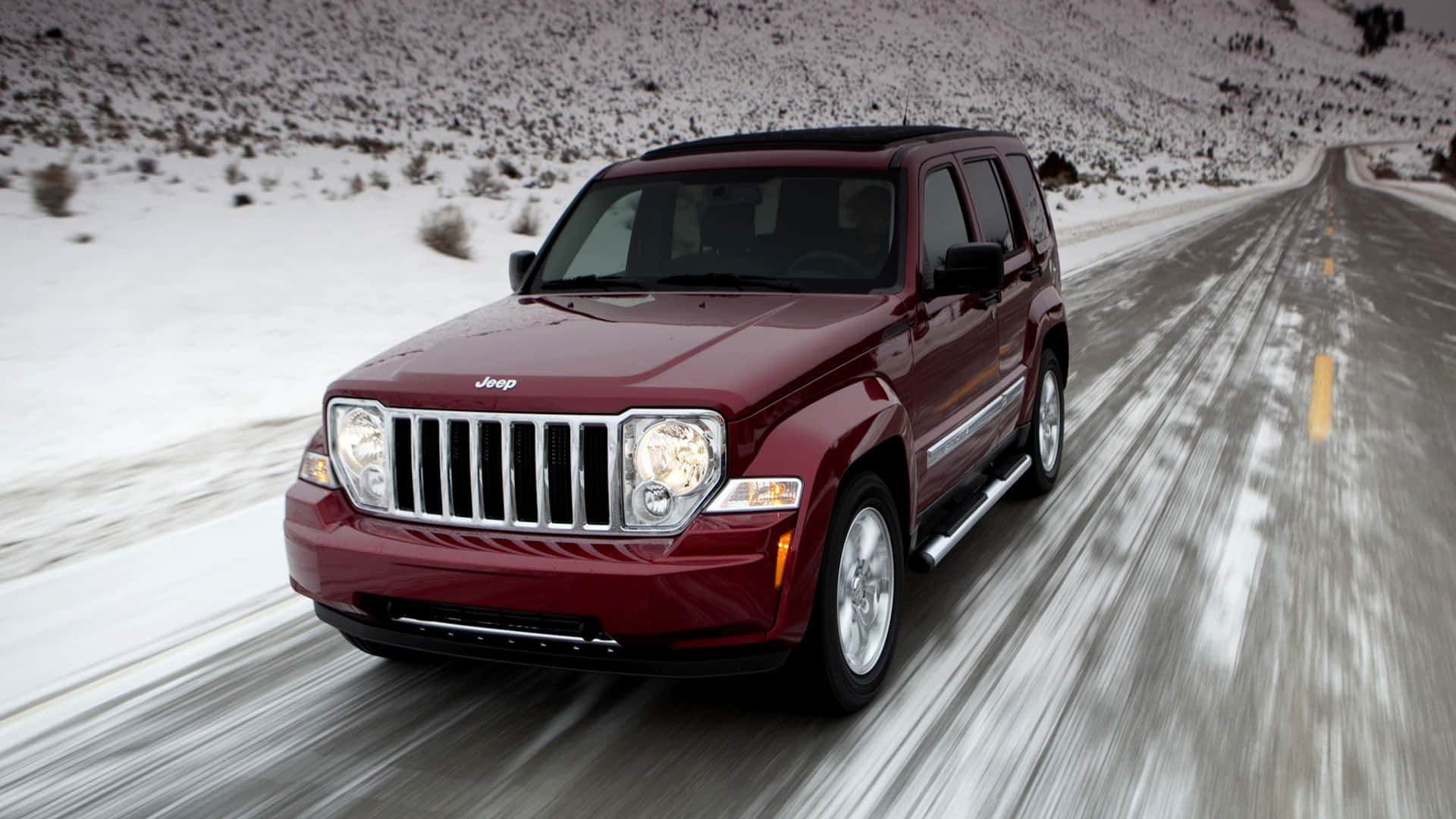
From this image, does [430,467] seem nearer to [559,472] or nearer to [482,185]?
[559,472]

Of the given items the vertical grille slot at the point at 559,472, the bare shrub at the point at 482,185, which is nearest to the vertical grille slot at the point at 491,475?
the vertical grille slot at the point at 559,472

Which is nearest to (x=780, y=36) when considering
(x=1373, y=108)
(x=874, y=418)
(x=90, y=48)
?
(x=90, y=48)

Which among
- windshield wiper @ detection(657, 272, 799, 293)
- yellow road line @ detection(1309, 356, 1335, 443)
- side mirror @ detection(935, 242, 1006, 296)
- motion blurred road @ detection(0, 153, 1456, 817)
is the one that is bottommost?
motion blurred road @ detection(0, 153, 1456, 817)

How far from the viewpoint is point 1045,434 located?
6.47 metres

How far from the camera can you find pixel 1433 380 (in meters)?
9.39

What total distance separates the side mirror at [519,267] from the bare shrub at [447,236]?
30.9 feet

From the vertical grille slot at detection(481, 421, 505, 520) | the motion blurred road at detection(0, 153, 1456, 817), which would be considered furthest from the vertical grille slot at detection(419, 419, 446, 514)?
the motion blurred road at detection(0, 153, 1456, 817)

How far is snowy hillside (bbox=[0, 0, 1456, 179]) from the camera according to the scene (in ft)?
108

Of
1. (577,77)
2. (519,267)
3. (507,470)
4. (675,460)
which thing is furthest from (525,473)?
(577,77)

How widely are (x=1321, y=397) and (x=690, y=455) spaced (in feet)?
22.5

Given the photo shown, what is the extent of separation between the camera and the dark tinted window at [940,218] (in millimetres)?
4902

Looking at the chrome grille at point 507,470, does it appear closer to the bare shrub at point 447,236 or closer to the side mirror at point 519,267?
the side mirror at point 519,267

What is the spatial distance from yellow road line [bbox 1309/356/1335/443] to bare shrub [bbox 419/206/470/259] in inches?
365

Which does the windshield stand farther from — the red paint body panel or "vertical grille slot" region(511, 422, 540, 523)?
"vertical grille slot" region(511, 422, 540, 523)
